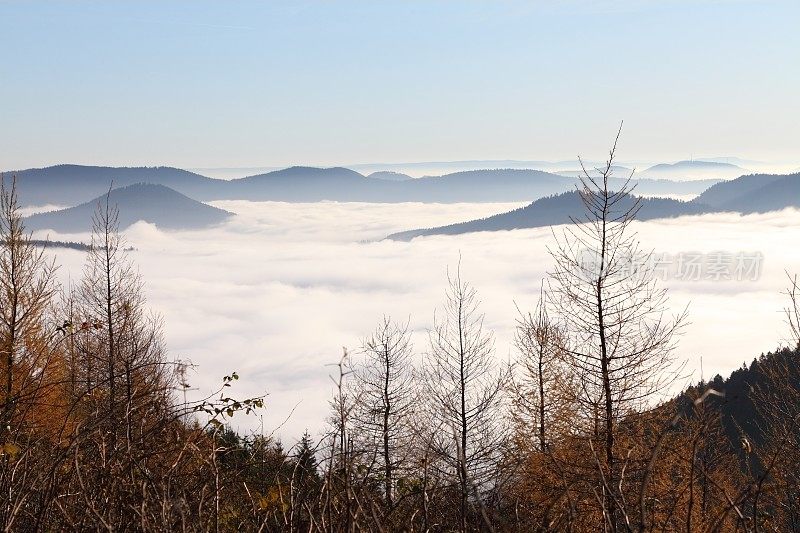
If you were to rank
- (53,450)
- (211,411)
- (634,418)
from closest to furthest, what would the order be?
(53,450)
(211,411)
(634,418)

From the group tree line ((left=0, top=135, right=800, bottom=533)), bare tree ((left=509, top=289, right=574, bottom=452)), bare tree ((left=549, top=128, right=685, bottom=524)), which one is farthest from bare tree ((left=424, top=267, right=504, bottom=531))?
bare tree ((left=549, top=128, right=685, bottom=524))

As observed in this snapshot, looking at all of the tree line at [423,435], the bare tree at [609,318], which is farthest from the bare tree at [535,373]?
the bare tree at [609,318]

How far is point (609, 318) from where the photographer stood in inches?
500

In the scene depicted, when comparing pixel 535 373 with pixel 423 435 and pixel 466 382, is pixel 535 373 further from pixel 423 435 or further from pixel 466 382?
pixel 423 435

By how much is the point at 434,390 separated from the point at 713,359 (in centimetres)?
14580

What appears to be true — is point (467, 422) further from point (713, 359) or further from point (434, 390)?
point (713, 359)

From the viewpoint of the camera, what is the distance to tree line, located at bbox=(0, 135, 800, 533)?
239 cm

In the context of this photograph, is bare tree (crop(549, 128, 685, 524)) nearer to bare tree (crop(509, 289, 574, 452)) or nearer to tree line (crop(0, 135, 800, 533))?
tree line (crop(0, 135, 800, 533))

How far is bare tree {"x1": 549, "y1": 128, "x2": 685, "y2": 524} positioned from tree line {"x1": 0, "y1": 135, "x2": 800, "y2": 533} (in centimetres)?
4

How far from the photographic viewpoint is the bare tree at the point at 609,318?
12.3 meters

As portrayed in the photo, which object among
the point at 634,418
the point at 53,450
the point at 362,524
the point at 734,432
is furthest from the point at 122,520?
the point at 734,432

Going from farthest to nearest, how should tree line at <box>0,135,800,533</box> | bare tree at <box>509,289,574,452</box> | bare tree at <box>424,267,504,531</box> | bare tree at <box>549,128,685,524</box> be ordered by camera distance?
bare tree at <box>424,267,504,531</box>, bare tree at <box>509,289,574,452</box>, bare tree at <box>549,128,685,524</box>, tree line at <box>0,135,800,533</box>

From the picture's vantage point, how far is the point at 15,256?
17.4 metres

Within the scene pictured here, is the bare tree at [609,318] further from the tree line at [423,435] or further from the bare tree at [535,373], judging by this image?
the bare tree at [535,373]
